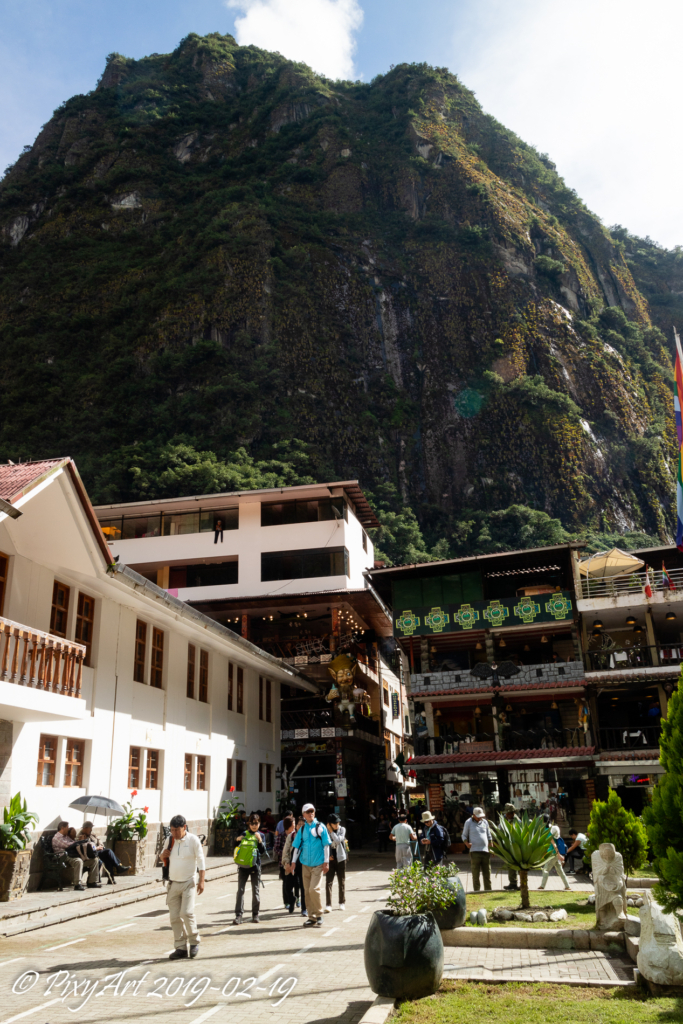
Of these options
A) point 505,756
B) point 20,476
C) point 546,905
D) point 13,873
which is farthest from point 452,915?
point 505,756

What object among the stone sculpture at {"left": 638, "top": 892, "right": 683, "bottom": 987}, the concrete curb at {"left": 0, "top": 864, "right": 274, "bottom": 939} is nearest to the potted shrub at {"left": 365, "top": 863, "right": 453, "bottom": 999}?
the stone sculpture at {"left": 638, "top": 892, "right": 683, "bottom": 987}

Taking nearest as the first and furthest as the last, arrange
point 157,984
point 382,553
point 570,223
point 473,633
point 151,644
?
point 157,984 < point 151,644 < point 473,633 < point 382,553 < point 570,223

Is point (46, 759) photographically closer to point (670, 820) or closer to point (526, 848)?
point (526, 848)

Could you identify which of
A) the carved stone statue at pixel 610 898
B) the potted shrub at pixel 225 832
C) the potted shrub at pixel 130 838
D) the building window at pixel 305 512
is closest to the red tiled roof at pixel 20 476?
the potted shrub at pixel 130 838

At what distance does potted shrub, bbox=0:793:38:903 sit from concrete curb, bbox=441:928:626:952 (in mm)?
7602

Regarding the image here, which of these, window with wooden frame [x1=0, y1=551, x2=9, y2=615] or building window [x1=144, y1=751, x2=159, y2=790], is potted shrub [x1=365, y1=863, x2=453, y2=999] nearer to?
window with wooden frame [x1=0, y1=551, x2=9, y2=615]

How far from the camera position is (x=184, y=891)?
8.46 metres

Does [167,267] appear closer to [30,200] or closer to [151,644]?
[30,200]

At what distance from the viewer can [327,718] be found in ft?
105

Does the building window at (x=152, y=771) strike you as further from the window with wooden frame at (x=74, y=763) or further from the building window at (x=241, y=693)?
the building window at (x=241, y=693)

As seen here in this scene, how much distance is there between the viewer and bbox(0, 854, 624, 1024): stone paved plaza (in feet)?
21.5

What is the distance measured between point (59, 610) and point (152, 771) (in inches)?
228

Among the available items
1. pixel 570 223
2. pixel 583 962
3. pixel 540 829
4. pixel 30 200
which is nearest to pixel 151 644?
pixel 540 829

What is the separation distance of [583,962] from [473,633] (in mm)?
22438
